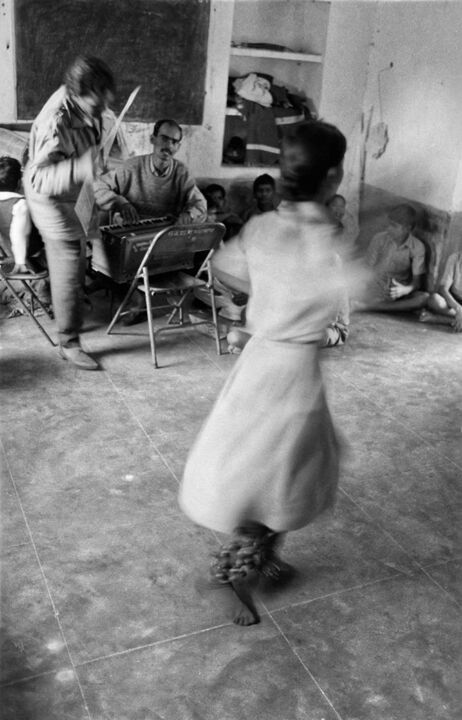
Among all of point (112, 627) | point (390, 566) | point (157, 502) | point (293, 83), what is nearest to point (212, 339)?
point (157, 502)

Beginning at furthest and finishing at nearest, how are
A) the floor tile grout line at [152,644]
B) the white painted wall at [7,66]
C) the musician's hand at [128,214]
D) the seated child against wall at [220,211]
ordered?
the seated child against wall at [220,211], the white painted wall at [7,66], the musician's hand at [128,214], the floor tile grout line at [152,644]

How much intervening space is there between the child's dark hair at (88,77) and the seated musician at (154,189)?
122cm

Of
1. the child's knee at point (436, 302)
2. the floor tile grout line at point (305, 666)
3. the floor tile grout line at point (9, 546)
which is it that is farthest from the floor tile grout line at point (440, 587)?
the child's knee at point (436, 302)

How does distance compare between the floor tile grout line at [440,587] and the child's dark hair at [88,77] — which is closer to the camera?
the floor tile grout line at [440,587]

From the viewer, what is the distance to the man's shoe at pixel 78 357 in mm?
4250

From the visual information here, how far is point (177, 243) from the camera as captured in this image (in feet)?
14.0

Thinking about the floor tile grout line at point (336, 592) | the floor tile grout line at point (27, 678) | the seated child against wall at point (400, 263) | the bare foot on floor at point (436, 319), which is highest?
the seated child against wall at point (400, 263)

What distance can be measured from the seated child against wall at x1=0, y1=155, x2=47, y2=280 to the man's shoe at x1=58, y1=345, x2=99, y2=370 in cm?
48

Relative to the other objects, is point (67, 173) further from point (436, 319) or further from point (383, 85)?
point (383, 85)

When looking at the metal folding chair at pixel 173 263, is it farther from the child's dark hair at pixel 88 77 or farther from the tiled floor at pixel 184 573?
the child's dark hair at pixel 88 77

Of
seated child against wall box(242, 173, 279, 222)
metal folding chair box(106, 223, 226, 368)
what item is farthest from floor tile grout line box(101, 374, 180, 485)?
seated child against wall box(242, 173, 279, 222)

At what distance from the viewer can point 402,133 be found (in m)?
6.38

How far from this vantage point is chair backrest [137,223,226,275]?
4.18 meters

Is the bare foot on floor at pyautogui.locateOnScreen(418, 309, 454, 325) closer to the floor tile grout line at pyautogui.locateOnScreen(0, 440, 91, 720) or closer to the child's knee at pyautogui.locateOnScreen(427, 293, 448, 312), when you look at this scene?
the child's knee at pyautogui.locateOnScreen(427, 293, 448, 312)
